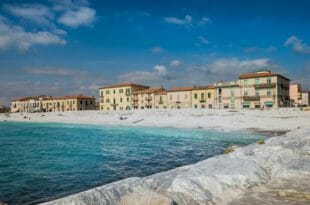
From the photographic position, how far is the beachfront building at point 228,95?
273 ft

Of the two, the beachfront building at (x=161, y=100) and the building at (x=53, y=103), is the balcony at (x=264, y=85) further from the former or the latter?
the building at (x=53, y=103)

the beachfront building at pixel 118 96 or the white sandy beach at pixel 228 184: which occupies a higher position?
the beachfront building at pixel 118 96

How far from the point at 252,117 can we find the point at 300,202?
46466 millimetres

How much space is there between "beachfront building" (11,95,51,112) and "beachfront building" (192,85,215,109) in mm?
85382

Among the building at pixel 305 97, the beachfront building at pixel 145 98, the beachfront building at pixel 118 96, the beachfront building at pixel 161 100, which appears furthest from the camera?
the building at pixel 305 97

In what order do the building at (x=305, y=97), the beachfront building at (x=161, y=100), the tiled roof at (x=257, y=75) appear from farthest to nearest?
the building at (x=305, y=97) < the beachfront building at (x=161, y=100) < the tiled roof at (x=257, y=75)

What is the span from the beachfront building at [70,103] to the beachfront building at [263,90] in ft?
250

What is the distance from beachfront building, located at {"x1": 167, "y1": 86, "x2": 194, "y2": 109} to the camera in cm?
9475

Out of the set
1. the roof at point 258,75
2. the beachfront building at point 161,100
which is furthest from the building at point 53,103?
the roof at point 258,75

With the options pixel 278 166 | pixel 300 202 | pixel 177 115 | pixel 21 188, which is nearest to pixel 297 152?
pixel 278 166

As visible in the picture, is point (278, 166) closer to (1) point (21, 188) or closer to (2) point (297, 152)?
(2) point (297, 152)

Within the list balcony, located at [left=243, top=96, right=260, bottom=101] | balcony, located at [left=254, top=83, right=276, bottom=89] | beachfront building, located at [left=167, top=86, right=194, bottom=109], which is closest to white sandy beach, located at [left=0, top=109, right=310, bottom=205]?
balcony, located at [left=254, top=83, right=276, bottom=89]

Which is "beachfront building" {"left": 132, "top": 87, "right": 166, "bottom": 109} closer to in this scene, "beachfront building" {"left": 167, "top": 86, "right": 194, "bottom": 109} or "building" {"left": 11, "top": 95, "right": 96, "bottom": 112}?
"beachfront building" {"left": 167, "top": 86, "right": 194, "bottom": 109}

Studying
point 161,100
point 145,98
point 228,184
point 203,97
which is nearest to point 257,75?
point 203,97
